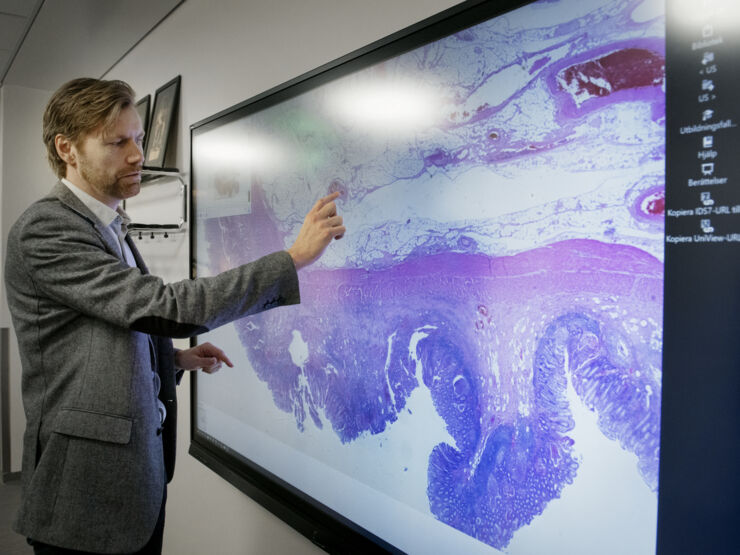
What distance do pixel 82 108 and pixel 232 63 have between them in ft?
2.63

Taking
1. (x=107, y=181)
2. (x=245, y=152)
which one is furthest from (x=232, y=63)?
(x=107, y=181)

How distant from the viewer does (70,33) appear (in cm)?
274

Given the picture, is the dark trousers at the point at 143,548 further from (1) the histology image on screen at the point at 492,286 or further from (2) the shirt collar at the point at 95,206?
(2) the shirt collar at the point at 95,206

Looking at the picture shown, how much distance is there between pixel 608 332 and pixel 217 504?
5.71 ft

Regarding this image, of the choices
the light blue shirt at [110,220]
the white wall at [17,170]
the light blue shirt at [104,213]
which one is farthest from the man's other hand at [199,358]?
the white wall at [17,170]

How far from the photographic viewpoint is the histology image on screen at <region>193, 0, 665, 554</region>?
0.79m

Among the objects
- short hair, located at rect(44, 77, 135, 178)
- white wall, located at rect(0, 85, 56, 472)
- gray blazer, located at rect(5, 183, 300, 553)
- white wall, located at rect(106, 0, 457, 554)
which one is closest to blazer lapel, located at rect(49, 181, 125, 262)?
gray blazer, located at rect(5, 183, 300, 553)

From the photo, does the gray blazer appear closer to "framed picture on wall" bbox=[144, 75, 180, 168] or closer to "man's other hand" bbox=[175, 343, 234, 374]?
"man's other hand" bbox=[175, 343, 234, 374]

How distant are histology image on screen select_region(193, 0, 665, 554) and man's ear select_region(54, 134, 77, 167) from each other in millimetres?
560

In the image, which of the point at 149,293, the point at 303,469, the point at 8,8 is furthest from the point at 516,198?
the point at 8,8

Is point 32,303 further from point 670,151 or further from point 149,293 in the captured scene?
point 670,151

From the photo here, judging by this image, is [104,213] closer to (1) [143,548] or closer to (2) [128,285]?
(2) [128,285]

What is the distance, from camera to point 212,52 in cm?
208

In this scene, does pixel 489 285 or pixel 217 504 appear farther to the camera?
pixel 217 504
